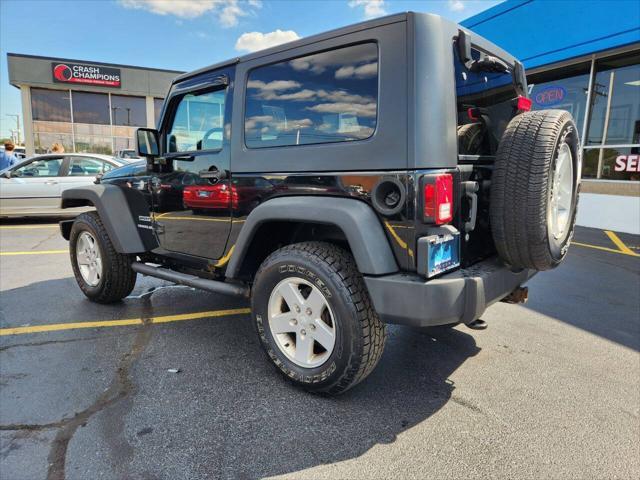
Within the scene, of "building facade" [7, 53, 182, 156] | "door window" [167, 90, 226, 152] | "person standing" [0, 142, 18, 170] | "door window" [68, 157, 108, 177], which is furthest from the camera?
"building facade" [7, 53, 182, 156]

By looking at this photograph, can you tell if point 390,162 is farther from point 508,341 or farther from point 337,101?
point 508,341

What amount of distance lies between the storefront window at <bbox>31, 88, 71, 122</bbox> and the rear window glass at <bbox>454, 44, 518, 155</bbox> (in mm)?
27271

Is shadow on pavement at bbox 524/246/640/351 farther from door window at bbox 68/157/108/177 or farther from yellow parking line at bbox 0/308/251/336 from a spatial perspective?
door window at bbox 68/157/108/177

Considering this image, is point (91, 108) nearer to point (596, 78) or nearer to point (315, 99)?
point (596, 78)

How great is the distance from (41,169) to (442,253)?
32.2ft

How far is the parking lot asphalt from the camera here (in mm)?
2139

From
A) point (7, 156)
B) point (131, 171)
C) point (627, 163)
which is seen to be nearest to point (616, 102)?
point (627, 163)

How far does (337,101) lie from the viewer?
2604mm

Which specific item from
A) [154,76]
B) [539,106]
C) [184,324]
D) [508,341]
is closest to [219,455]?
[184,324]

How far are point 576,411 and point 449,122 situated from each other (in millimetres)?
1807

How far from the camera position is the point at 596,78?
1080 centimetres

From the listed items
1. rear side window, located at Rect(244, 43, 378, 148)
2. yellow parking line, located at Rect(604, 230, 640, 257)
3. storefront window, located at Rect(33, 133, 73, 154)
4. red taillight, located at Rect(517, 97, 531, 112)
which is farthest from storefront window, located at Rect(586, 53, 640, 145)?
storefront window, located at Rect(33, 133, 73, 154)

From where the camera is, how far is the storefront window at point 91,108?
25.0 m

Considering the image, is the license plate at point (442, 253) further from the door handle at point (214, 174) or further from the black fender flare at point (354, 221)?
the door handle at point (214, 174)
